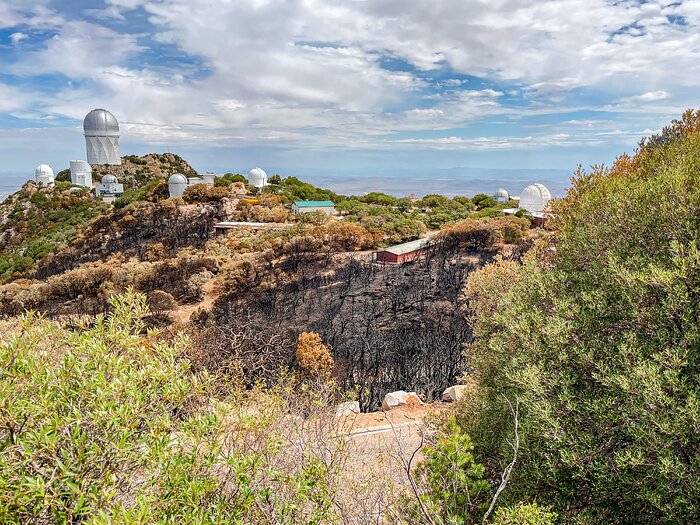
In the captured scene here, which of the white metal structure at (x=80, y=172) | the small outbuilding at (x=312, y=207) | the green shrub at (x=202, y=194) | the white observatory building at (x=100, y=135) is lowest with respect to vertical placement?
the small outbuilding at (x=312, y=207)

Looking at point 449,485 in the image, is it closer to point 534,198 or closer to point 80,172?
point 534,198

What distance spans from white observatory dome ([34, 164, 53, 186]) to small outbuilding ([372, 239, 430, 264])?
48.9 m

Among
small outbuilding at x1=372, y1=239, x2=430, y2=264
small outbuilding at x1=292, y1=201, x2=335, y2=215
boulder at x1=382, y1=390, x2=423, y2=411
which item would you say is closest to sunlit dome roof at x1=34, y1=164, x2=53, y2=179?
small outbuilding at x1=292, y1=201, x2=335, y2=215

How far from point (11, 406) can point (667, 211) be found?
19.7 ft

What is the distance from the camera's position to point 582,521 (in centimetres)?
390

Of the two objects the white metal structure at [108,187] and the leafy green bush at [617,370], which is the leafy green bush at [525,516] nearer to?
the leafy green bush at [617,370]

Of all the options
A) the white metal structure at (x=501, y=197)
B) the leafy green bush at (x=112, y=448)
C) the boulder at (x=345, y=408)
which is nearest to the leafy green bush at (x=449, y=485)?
the leafy green bush at (x=112, y=448)

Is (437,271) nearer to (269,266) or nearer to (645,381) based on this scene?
(269,266)

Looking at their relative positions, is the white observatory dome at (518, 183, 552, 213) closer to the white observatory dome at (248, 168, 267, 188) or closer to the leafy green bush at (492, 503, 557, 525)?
the white observatory dome at (248, 168, 267, 188)

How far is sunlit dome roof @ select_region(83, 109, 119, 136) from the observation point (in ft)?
167

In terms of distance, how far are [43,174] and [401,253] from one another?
52.3 meters

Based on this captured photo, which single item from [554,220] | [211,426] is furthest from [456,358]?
[211,426]

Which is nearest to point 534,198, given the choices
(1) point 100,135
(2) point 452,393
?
(2) point 452,393

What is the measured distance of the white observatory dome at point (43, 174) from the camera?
52809 mm
